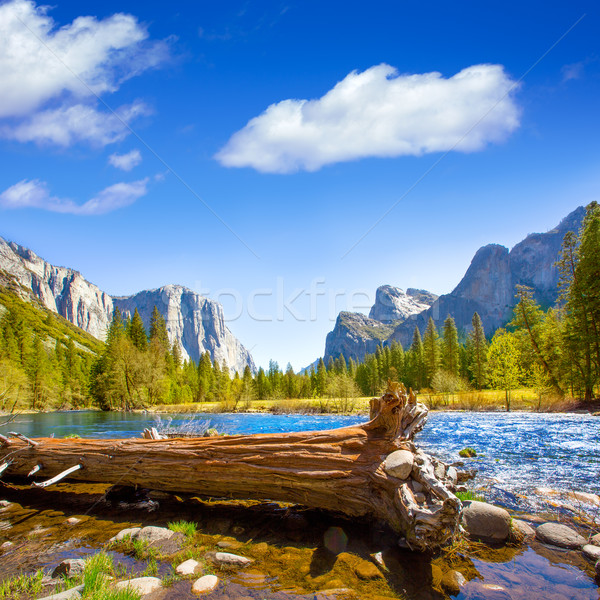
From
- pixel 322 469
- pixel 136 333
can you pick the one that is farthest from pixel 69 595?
pixel 136 333

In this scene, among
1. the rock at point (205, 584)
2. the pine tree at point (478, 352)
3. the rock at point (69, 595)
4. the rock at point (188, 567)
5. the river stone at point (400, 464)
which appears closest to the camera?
the rock at point (69, 595)

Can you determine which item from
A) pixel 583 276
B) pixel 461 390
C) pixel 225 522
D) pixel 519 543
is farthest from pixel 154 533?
pixel 461 390

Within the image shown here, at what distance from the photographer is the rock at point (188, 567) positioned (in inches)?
179

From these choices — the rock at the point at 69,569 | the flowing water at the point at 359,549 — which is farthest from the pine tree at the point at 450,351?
the rock at the point at 69,569

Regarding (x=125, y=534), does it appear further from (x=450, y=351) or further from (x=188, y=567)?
(x=450, y=351)

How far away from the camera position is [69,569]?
4449 millimetres

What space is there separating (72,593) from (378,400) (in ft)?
16.2

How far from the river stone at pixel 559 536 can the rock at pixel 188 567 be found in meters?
5.44

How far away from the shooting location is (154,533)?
570cm

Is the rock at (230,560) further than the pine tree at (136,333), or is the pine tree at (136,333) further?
the pine tree at (136,333)

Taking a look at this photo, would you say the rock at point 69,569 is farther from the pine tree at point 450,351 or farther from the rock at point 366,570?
the pine tree at point 450,351

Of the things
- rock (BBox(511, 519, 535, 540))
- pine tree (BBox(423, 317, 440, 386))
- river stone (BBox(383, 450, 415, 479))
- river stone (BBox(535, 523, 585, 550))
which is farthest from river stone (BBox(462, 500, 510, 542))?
pine tree (BBox(423, 317, 440, 386))

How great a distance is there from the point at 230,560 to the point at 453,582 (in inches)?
118

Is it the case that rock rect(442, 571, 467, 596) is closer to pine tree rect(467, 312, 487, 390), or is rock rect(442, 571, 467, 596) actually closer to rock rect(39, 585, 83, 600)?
rock rect(39, 585, 83, 600)
